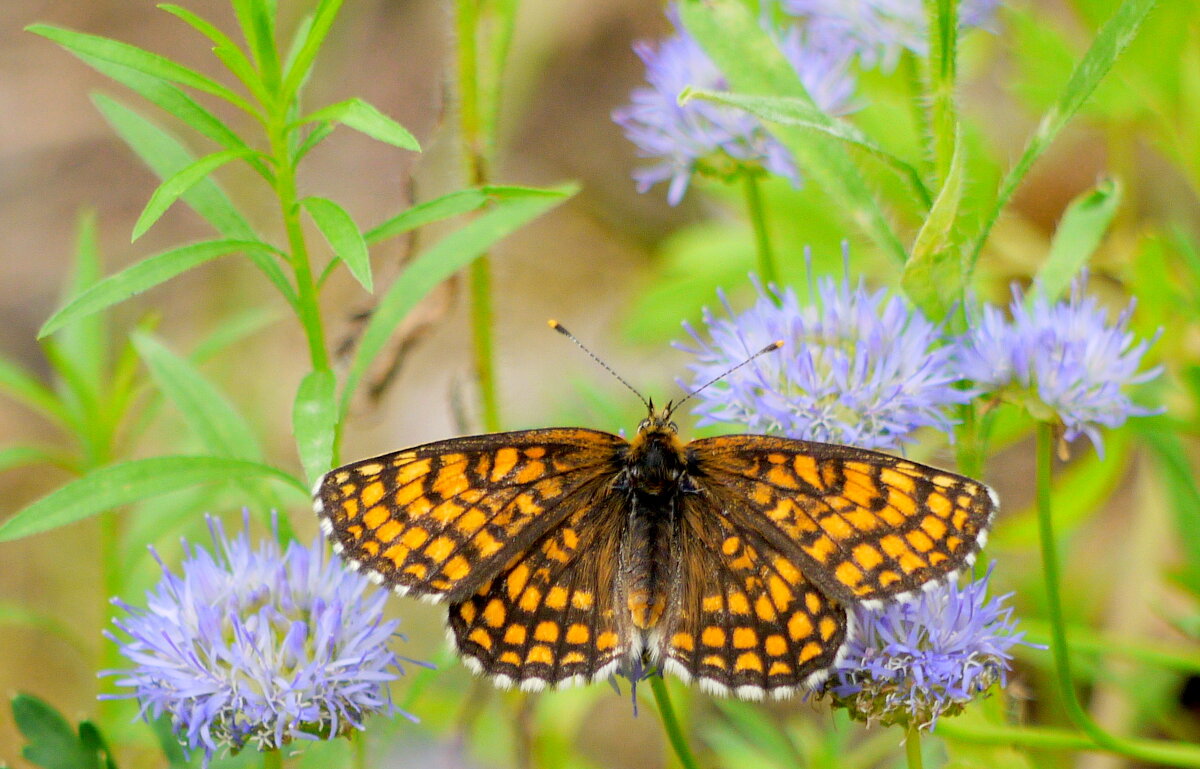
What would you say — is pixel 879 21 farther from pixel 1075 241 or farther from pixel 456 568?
pixel 456 568

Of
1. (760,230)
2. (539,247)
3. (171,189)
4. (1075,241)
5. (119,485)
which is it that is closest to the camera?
(171,189)

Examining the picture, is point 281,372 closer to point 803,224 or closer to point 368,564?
point 803,224

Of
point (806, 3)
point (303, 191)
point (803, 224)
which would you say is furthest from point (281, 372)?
point (806, 3)

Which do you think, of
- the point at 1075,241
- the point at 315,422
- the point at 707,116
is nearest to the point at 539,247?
the point at 707,116

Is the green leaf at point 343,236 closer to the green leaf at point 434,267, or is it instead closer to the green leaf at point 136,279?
the green leaf at point 136,279

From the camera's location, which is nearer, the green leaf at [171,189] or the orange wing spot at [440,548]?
the green leaf at [171,189]

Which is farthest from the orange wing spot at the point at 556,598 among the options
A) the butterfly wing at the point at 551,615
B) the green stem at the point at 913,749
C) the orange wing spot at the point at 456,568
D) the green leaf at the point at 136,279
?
the green leaf at the point at 136,279
